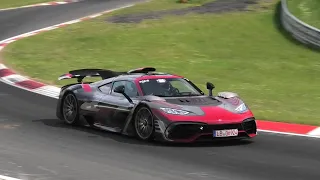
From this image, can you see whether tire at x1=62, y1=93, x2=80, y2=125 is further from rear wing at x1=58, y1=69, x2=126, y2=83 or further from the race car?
rear wing at x1=58, y1=69, x2=126, y2=83

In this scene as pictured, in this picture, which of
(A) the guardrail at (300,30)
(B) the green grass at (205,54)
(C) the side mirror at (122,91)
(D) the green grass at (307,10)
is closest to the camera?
(C) the side mirror at (122,91)

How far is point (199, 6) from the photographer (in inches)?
1268

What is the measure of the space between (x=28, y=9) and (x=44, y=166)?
87.9 feet

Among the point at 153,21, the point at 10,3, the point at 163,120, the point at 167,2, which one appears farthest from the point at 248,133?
the point at 10,3

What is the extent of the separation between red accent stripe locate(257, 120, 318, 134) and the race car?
4.25 feet

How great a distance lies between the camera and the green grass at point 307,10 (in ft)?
85.7

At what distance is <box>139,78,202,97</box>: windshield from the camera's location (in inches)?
462

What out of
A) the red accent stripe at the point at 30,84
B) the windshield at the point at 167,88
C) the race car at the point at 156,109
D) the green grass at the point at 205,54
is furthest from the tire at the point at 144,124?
the red accent stripe at the point at 30,84

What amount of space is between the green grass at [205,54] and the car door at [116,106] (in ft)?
10.9

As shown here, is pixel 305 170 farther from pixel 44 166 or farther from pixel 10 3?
pixel 10 3

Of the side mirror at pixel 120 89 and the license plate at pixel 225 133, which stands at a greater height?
the side mirror at pixel 120 89

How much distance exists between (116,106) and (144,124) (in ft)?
3.00

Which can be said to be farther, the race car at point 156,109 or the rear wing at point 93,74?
the rear wing at point 93,74

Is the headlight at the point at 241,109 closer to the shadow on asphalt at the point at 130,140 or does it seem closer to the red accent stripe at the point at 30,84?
the shadow on asphalt at the point at 130,140
